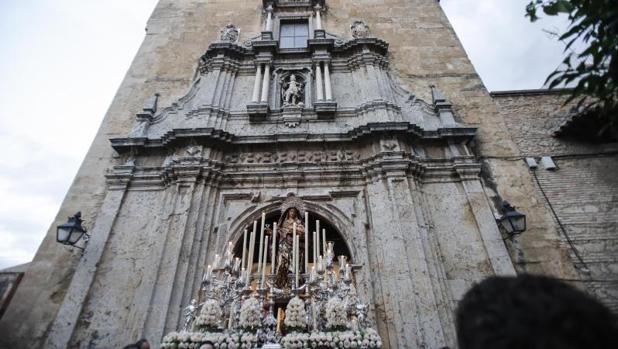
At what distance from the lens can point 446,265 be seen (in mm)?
5852

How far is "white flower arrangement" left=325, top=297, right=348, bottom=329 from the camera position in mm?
4309

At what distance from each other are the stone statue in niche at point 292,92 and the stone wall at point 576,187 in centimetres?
513

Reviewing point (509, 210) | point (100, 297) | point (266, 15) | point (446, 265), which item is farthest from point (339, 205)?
point (266, 15)

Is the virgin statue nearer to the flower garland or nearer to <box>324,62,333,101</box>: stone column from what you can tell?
the flower garland

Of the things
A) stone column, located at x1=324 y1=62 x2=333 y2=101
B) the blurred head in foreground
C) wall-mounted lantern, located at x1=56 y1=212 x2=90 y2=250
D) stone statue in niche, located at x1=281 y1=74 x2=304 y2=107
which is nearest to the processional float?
wall-mounted lantern, located at x1=56 y1=212 x2=90 y2=250

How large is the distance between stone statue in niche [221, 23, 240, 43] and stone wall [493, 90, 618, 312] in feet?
24.8

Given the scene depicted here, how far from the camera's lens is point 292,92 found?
8273 mm

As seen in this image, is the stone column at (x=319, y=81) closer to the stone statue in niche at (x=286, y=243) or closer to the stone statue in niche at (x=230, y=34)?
the stone statue in niche at (x=230, y=34)

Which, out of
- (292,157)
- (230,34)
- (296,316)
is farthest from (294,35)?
(296,316)

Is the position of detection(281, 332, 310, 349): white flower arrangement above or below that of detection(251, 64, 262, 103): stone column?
below

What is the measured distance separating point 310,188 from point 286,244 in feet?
4.51

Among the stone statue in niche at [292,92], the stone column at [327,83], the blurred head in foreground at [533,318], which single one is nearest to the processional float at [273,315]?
the blurred head in foreground at [533,318]

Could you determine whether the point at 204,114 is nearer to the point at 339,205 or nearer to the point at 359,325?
the point at 339,205

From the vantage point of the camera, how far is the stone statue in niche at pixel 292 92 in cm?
810
